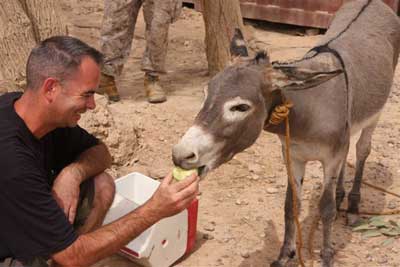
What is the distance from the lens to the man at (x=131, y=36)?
593 centimetres

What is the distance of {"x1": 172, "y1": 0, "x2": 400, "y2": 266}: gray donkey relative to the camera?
9.07ft

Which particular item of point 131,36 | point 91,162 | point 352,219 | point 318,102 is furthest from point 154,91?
point 318,102

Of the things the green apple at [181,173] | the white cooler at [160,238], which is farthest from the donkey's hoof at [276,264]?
the green apple at [181,173]

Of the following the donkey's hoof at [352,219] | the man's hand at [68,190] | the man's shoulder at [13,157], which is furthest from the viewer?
the donkey's hoof at [352,219]

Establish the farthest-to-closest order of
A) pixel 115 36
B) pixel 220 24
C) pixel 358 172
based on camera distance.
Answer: pixel 220 24
pixel 115 36
pixel 358 172

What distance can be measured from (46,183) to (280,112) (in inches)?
48.7

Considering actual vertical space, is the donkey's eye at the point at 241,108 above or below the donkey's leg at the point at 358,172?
above

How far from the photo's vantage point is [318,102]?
3.26 m

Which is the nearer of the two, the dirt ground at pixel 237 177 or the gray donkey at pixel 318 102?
the gray donkey at pixel 318 102

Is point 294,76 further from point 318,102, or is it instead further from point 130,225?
point 130,225

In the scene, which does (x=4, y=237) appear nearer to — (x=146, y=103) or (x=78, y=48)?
(x=78, y=48)

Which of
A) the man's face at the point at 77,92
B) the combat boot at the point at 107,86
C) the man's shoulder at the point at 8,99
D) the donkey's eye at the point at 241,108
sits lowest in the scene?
the combat boot at the point at 107,86

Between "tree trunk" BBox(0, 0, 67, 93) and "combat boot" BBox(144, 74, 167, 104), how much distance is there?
1609 millimetres

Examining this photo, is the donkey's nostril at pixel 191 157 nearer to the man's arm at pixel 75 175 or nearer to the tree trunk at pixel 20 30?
the man's arm at pixel 75 175
